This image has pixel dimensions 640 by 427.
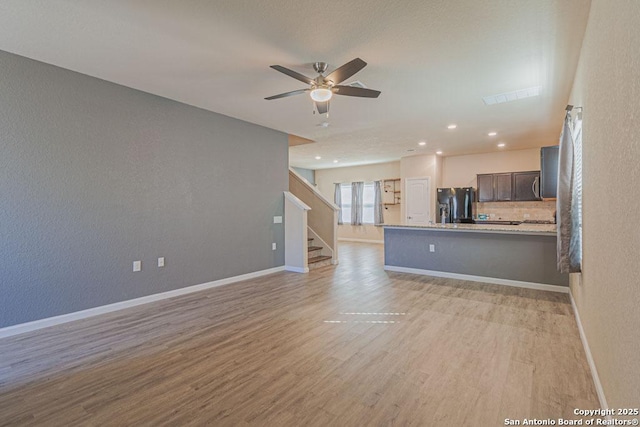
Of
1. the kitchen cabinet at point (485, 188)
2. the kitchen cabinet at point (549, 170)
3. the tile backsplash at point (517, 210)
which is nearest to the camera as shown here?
the kitchen cabinet at point (549, 170)

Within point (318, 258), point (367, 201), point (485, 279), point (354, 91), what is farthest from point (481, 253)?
point (367, 201)

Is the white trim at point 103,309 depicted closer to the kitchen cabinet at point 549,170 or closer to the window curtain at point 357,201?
the kitchen cabinet at point 549,170

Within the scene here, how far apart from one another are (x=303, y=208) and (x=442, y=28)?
3.76 metres

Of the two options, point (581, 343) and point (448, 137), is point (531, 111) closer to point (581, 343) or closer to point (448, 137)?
point (448, 137)

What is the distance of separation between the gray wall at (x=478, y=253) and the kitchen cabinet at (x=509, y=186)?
319cm

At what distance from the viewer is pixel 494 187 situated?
771 cm

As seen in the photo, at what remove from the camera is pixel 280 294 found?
172 inches

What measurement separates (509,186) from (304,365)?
7241 mm

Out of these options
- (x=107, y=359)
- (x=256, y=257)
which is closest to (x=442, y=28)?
(x=107, y=359)

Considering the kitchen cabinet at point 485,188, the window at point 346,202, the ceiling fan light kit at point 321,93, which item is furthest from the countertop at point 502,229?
the window at point 346,202

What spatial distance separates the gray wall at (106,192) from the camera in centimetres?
305

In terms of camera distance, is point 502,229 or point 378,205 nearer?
point 502,229

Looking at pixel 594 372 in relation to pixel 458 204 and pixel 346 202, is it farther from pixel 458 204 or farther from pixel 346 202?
pixel 346 202

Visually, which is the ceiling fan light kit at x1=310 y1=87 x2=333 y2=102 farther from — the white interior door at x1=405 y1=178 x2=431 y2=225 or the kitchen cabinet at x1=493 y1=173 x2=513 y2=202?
the kitchen cabinet at x1=493 y1=173 x2=513 y2=202
